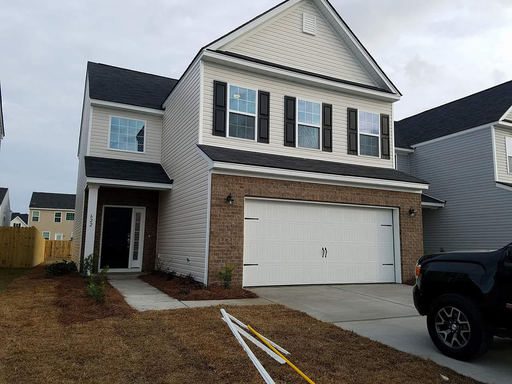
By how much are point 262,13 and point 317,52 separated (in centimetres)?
225

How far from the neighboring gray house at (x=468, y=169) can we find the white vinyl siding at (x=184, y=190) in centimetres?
1020

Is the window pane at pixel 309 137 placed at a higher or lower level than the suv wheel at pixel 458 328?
higher

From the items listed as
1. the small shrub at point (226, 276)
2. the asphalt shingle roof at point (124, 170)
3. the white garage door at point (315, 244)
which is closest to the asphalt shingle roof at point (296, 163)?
the white garage door at point (315, 244)

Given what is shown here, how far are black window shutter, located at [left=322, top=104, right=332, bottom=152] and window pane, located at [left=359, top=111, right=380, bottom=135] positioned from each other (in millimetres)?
1243

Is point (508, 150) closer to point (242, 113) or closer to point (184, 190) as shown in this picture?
point (242, 113)

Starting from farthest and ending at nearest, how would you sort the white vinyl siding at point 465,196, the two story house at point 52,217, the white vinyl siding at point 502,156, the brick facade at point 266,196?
the two story house at point 52,217, the white vinyl siding at point 502,156, the white vinyl siding at point 465,196, the brick facade at point 266,196

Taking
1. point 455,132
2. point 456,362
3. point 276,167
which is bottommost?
point 456,362

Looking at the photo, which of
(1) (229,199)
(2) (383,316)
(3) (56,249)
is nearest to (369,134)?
(1) (229,199)

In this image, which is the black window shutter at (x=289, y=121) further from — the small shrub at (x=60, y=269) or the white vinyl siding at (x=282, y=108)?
the small shrub at (x=60, y=269)

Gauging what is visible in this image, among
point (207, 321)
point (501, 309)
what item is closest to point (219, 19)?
point (207, 321)

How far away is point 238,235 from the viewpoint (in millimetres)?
10344

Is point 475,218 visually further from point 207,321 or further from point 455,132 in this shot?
point 207,321

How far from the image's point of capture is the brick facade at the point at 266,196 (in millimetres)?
10102

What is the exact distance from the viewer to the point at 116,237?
1423 centimetres
